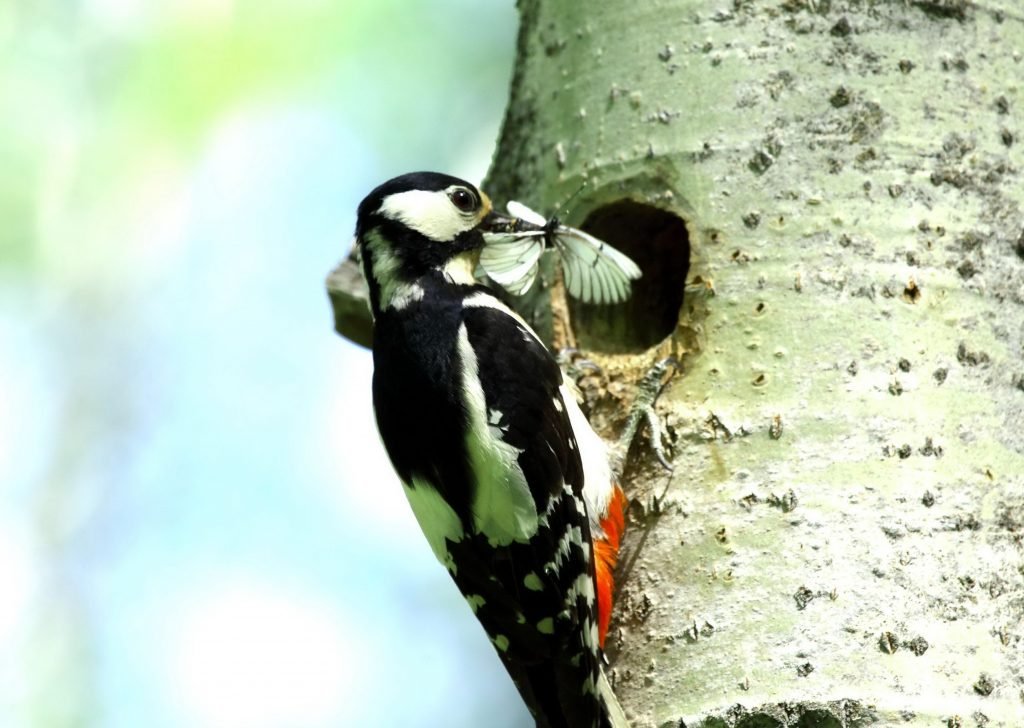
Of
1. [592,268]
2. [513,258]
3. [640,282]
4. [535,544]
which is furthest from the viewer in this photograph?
[640,282]

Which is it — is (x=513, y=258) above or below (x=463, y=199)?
below

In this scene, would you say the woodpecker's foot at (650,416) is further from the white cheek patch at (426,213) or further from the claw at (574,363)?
the white cheek patch at (426,213)

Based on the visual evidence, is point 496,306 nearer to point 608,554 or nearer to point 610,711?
point 608,554

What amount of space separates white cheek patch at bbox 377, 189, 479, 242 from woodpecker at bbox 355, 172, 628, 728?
160 mm

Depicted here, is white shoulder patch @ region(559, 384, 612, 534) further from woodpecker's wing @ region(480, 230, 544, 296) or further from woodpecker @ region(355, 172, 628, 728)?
woodpecker's wing @ region(480, 230, 544, 296)

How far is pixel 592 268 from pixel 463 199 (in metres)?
0.42

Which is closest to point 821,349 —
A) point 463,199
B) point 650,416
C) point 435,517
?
point 650,416

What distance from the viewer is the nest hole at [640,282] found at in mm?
3252

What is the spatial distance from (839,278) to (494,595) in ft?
3.31

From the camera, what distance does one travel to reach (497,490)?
2936 mm

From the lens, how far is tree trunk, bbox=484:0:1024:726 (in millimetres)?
2469

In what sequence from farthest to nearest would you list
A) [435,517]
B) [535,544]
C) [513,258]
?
[513,258] < [435,517] < [535,544]

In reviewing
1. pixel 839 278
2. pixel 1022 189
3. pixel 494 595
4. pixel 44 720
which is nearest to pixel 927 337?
pixel 839 278

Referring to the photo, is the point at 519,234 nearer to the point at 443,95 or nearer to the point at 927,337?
the point at 927,337
